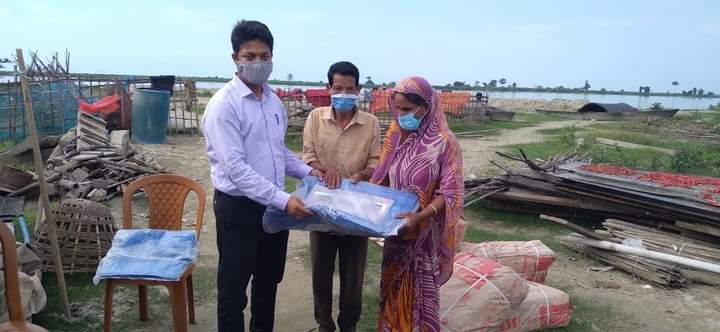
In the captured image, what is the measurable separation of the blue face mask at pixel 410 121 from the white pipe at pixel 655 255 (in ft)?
12.3

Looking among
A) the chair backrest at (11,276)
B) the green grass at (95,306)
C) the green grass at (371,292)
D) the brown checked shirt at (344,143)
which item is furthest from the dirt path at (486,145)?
the chair backrest at (11,276)

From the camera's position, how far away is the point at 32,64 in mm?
15109

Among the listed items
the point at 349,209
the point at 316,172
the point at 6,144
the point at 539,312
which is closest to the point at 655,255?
the point at 539,312

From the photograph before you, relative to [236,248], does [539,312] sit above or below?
below

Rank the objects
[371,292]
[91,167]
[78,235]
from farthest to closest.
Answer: [91,167]
[371,292]
[78,235]

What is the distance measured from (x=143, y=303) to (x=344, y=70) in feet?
7.24

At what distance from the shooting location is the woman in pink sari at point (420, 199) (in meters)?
2.61

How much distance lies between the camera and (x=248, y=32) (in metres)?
2.62

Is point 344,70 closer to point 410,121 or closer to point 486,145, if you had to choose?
point 410,121

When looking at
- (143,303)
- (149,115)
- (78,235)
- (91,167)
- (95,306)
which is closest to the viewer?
(143,303)

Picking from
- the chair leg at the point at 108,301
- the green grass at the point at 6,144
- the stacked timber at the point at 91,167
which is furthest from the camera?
the green grass at the point at 6,144

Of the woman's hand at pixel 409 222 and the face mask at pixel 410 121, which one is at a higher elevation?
the face mask at pixel 410 121

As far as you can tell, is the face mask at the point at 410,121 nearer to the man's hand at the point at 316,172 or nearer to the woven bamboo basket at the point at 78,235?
the man's hand at the point at 316,172

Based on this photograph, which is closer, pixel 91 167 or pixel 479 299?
pixel 479 299
